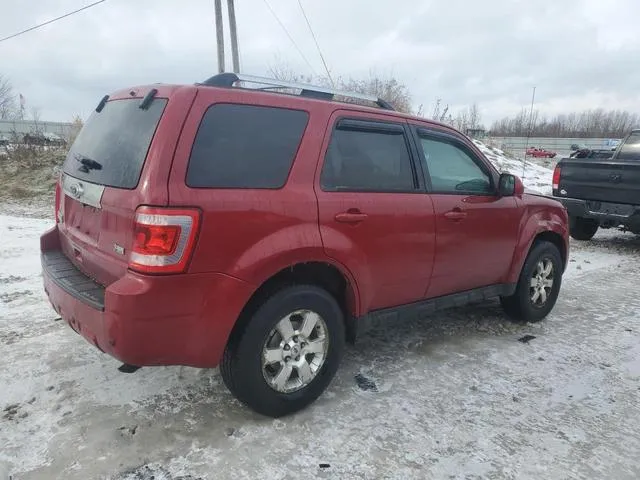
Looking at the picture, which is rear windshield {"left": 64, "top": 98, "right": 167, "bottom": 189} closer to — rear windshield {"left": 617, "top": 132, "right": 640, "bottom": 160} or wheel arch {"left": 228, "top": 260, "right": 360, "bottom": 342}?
wheel arch {"left": 228, "top": 260, "right": 360, "bottom": 342}

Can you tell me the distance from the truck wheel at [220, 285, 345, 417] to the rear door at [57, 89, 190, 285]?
772 millimetres

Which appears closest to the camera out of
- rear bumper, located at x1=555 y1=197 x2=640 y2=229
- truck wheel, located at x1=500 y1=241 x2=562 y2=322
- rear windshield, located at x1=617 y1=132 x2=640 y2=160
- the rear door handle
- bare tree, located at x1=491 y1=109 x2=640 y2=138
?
the rear door handle

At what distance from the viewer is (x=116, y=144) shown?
112 inches

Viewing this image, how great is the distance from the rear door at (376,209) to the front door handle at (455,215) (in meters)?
0.20

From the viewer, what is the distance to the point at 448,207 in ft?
12.2

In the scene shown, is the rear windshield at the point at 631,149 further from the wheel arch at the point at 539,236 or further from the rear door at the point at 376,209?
the rear door at the point at 376,209

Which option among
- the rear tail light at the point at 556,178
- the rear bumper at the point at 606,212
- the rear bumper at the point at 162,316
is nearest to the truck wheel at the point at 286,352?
the rear bumper at the point at 162,316

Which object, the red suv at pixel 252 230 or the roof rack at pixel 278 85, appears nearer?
→ the red suv at pixel 252 230

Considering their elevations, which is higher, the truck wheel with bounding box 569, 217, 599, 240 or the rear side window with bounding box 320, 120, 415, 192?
the rear side window with bounding box 320, 120, 415, 192

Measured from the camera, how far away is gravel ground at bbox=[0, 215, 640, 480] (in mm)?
2580

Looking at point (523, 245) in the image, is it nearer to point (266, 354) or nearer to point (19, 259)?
point (266, 354)

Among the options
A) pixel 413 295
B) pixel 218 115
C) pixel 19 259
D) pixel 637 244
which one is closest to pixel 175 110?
pixel 218 115

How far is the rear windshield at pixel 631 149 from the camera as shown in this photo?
8.75 m

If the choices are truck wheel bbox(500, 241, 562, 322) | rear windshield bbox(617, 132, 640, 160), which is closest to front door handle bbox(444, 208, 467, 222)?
truck wheel bbox(500, 241, 562, 322)
